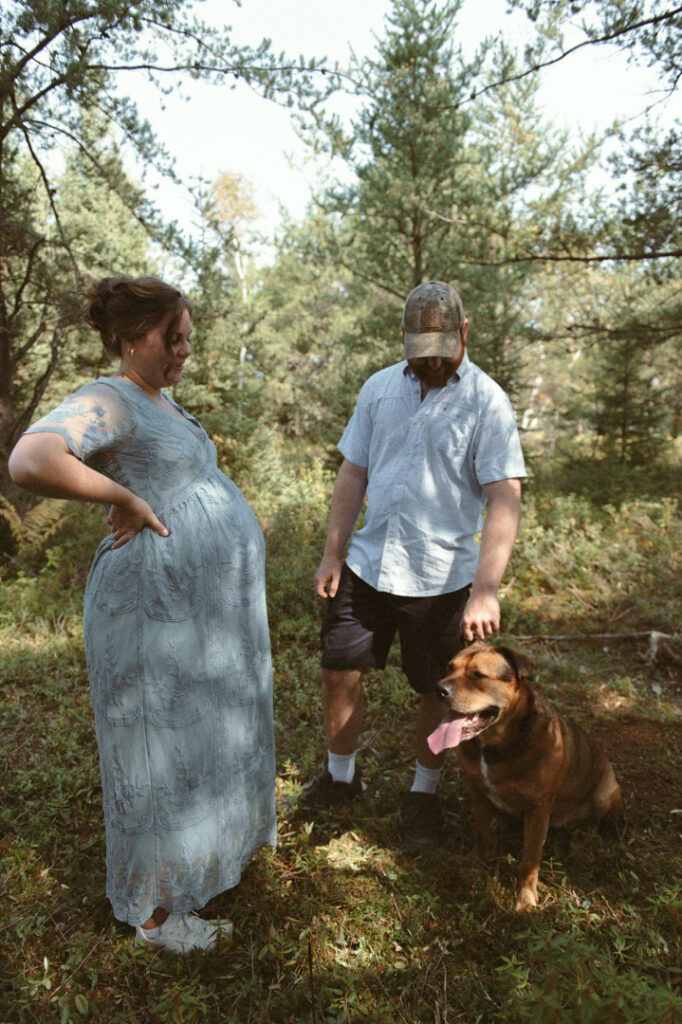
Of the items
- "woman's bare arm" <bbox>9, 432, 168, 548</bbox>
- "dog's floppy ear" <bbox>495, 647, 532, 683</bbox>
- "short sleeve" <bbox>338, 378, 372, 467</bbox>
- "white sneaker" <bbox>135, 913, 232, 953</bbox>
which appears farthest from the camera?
"short sleeve" <bbox>338, 378, 372, 467</bbox>

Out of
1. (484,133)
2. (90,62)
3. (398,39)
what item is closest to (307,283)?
(484,133)

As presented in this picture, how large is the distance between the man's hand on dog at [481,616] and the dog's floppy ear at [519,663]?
17cm

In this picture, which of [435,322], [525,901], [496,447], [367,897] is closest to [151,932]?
[367,897]

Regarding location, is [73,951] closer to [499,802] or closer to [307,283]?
[499,802]

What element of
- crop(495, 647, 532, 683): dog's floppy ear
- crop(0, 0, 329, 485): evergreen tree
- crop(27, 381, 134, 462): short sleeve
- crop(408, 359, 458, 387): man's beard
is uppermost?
crop(0, 0, 329, 485): evergreen tree

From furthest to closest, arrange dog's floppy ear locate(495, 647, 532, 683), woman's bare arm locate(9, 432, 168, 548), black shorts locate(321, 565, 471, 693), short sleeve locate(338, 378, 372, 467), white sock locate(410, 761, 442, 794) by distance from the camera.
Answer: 1. white sock locate(410, 761, 442, 794)
2. short sleeve locate(338, 378, 372, 467)
3. black shorts locate(321, 565, 471, 693)
4. dog's floppy ear locate(495, 647, 532, 683)
5. woman's bare arm locate(9, 432, 168, 548)

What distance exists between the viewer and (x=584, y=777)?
9.17 feet

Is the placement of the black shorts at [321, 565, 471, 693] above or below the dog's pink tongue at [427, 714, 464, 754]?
above

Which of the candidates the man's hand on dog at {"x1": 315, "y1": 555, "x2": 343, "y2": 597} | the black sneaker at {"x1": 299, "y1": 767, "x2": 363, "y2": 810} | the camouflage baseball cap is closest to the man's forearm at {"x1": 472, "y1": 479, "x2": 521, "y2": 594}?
the camouflage baseball cap

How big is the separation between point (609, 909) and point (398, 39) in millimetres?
11183

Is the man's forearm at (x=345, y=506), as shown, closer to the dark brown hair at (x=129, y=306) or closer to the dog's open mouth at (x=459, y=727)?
the dog's open mouth at (x=459, y=727)

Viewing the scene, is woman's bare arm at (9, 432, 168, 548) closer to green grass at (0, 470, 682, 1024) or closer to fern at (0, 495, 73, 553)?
green grass at (0, 470, 682, 1024)

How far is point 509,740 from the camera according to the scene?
2502 mm

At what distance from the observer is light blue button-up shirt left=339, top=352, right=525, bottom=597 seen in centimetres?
260
